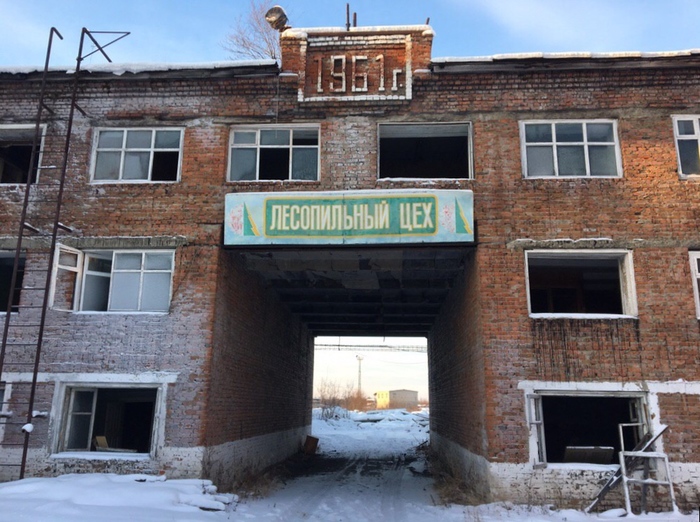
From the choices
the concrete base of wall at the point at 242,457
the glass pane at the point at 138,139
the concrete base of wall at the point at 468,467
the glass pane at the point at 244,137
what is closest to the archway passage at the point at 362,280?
the glass pane at the point at 244,137

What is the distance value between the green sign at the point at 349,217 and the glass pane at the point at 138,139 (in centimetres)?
253

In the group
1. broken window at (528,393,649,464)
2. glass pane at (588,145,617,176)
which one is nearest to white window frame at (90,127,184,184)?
glass pane at (588,145,617,176)

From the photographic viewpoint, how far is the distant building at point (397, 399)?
286 ft

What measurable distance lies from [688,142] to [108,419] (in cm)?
1473

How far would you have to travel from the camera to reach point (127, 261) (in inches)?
462

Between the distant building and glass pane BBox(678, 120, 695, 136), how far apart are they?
78.2 metres

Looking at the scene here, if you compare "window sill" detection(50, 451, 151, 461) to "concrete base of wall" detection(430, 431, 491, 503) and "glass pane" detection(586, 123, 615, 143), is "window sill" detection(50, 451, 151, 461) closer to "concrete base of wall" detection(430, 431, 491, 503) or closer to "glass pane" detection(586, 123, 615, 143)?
"concrete base of wall" detection(430, 431, 491, 503)

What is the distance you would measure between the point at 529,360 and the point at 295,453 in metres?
11.2

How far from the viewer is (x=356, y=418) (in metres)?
44.8

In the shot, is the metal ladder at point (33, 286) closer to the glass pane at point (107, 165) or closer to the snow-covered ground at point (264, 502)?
the glass pane at point (107, 165)

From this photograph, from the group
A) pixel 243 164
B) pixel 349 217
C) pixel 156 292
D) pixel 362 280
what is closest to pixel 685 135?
pixel 349 217

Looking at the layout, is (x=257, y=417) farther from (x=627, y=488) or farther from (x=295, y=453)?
(x=627, y=488)

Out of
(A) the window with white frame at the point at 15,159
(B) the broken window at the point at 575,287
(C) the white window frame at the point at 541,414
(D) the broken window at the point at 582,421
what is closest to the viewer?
(C) the white window frame at the point at 541,414

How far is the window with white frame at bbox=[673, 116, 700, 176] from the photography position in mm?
11484
